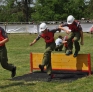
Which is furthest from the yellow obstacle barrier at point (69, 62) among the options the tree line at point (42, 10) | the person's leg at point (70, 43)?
the tree line at point (42, 10)

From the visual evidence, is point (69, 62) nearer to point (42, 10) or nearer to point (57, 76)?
point (57, 76)

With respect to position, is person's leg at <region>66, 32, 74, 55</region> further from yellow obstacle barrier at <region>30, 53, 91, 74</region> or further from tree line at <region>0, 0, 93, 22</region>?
tree line at <region>0, 0, 93, 22</region>

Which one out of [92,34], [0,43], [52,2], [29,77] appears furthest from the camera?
[52,2]

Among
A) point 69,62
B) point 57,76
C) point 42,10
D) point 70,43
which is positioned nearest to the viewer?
point 57,76

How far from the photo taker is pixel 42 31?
10469 mm

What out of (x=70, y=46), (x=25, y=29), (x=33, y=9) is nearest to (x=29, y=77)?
(x=70, y=46)

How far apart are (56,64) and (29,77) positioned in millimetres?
1273

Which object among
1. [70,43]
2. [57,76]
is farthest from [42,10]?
[57,76]

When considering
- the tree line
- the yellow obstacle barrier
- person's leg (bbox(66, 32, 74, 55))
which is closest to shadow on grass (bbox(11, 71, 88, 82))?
the yellow obstacle barrier

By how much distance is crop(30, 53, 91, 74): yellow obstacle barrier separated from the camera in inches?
443

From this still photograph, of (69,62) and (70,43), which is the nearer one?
(69,62)

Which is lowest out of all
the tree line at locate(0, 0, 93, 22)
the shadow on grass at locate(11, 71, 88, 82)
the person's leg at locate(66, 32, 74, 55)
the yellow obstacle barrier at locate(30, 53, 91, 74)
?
the shadow on grass at locate(11, 71, 88, 82)

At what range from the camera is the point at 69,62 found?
460 inches

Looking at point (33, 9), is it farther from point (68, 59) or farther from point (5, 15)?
point (68, 59)
